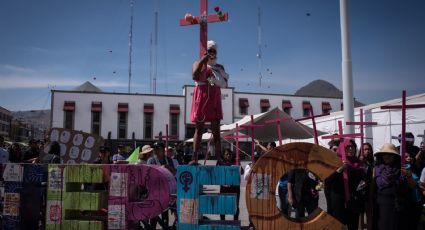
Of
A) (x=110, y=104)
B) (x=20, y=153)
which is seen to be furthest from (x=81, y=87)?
(x=20, y=153)

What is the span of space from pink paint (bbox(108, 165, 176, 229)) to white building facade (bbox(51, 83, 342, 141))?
35786mm

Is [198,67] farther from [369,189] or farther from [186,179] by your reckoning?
[369,189]

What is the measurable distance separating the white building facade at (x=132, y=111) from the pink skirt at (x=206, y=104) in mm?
35895

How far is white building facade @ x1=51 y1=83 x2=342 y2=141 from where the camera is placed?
132 feet

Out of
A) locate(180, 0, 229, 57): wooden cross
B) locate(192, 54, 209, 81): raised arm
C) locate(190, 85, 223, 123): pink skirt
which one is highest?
locate(180, 0, 229, 57): wooden cross

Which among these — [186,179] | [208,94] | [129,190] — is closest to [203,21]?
[208,94]

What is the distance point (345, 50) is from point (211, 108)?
9.37 meters

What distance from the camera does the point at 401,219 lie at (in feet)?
13.5

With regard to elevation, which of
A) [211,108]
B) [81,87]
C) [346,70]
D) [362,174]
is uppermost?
[81,87]

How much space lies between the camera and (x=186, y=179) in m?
4.37

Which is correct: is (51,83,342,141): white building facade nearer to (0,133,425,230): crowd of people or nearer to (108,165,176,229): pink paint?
(0,133,425,230): crowd of people

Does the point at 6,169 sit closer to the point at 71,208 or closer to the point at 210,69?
the point at 71,208

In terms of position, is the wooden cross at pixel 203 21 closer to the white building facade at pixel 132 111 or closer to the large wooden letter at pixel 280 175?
the large wooden letter at pixel 280 175

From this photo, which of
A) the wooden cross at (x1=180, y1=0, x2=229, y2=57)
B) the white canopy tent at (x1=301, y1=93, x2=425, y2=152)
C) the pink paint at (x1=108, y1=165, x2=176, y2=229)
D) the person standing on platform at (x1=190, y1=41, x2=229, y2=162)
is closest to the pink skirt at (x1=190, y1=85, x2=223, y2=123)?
the person standing on platform at (x1=190, y1=41, x2=229, y2=162)
